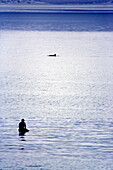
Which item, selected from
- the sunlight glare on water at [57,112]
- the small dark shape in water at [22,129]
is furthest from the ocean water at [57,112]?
the small dark shape in water at [22,129]

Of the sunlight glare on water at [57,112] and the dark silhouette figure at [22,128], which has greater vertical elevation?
the dark silhouette figure at [22,128]

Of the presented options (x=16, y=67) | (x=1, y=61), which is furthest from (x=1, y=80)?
(x=1, y=61)

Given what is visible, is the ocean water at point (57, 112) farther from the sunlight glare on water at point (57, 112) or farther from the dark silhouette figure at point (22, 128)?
the dark silhouette figure at point (22, 128)

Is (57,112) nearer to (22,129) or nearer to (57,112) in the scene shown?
(57,112)

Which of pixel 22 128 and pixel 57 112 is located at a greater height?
pixel 22 128

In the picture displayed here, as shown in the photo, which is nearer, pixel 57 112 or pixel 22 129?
pixel 22 129

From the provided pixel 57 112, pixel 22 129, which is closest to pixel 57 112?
pixel 57 112

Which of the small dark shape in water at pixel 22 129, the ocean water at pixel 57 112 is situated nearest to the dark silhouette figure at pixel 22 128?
the small dark shape in water at pixel 22 129

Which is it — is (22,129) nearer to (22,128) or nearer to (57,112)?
(22,128)

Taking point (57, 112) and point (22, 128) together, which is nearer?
point (22, 128)

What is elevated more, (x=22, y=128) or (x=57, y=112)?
(x=22, y=128)

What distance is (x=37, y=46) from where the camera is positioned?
4678 inches

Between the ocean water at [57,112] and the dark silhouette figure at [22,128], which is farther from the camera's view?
the dark silhouette figure at [22,128]

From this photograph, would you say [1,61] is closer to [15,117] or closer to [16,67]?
[16,67]
